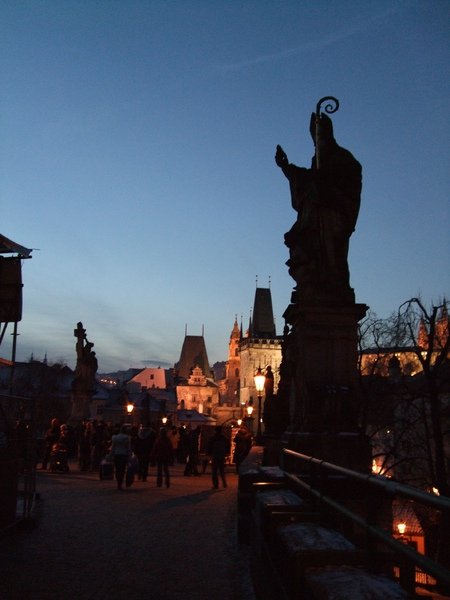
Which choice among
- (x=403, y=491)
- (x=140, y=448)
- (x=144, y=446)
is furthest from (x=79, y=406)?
A: (x=403, y=491)

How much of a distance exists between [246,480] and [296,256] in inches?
135

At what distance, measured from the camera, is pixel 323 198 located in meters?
9.67

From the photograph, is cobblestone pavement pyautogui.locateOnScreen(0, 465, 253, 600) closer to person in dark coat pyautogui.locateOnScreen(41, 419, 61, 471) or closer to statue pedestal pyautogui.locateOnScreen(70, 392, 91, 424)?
person in dark coat pyautogui.locateOnScreen(41, 419, 61, 471)

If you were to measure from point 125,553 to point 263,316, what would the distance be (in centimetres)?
15288

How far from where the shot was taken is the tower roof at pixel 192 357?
172 meters

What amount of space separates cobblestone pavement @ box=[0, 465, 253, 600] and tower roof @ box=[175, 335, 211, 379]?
158664mm

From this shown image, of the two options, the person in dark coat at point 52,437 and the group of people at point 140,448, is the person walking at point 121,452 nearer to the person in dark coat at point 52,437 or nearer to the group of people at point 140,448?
the group of people at point 140,448

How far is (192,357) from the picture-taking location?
17338 centimetres

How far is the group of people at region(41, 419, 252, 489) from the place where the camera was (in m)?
17.0

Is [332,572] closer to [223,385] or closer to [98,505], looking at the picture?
[98,505]

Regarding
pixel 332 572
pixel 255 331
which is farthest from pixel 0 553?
pixel 255 331

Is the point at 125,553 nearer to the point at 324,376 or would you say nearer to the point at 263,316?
the point at 324,376

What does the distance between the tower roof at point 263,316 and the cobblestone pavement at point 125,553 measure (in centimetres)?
14399

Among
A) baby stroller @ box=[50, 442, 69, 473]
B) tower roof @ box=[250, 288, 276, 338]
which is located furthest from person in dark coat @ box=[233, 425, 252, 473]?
tower roof @ box=[250, 288, 276, 338]
